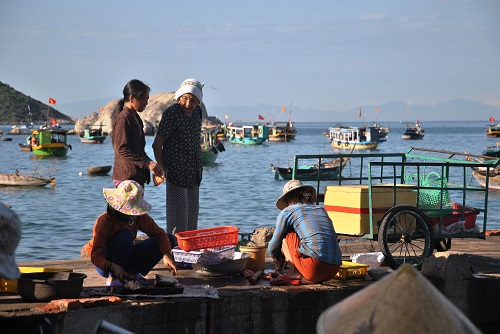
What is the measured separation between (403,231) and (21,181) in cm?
2808

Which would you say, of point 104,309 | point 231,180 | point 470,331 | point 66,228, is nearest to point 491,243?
point 104,309

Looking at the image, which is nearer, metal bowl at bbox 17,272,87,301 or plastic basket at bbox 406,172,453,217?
metal bowl at bbox 17,272,87,301

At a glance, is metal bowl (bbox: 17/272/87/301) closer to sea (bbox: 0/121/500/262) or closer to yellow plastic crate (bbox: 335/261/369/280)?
yellow plastic crate (bbox: 335/261/369/280)

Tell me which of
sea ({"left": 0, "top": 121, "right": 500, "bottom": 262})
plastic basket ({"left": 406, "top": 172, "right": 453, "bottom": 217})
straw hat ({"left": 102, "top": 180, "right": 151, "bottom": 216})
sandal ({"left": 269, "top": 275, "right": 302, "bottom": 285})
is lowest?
sea ({"left": 0, "top": 121, "right": 500, "bottom": 262})

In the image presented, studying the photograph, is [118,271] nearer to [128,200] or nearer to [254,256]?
[128,200]

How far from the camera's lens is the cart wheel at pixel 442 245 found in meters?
8.65

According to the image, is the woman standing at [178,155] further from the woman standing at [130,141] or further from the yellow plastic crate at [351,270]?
the yellow plastic crate at [351,270]

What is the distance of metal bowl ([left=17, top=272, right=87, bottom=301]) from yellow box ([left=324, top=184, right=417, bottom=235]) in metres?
2.92

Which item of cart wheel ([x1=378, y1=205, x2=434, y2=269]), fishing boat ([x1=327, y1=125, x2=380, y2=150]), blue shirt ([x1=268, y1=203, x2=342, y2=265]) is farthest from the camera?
fishing boat ([x1=327, y1=125, x2=380, y2=150])

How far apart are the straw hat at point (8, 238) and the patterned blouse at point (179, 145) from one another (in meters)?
4.98

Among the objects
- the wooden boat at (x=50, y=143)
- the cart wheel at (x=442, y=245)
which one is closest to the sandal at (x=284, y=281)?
the cart wheel at (x=442, y=245)

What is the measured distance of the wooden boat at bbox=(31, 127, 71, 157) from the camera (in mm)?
63594

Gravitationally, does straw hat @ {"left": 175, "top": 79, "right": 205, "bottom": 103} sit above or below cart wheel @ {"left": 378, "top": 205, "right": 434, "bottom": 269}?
above

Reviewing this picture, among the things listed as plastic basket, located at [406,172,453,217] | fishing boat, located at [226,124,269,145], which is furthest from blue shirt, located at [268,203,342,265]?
fishing boat, located at [226,124,269,145]
